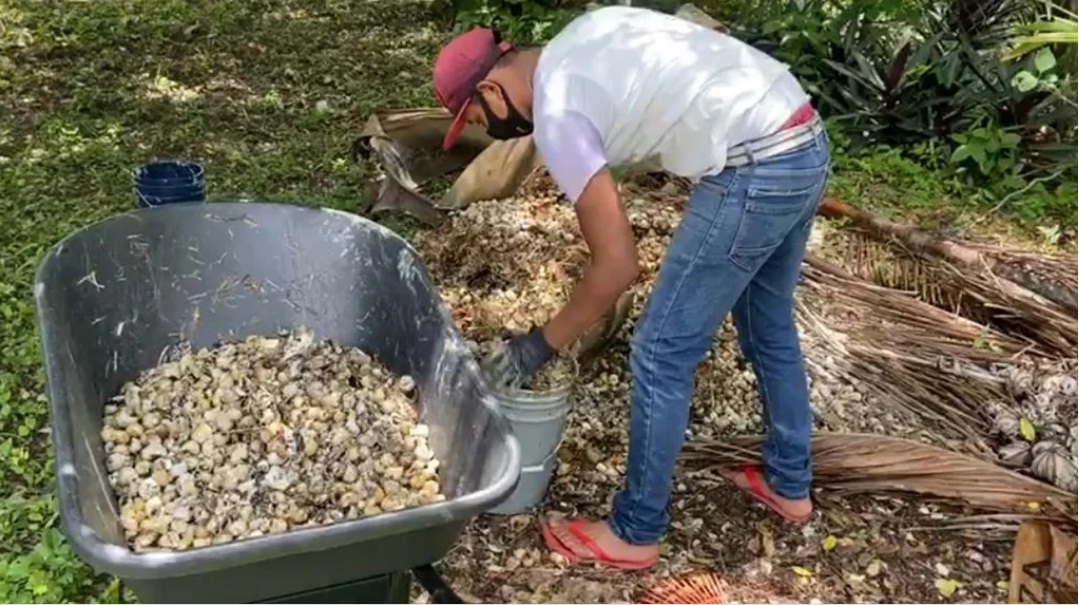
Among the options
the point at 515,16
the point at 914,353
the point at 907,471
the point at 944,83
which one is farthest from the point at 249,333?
the point at 515,16

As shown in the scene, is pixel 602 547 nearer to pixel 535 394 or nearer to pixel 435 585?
pixel 535 394

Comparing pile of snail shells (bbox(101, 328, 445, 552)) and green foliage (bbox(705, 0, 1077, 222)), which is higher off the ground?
pile of snail shells (bbox(101, 328, 445, 552))

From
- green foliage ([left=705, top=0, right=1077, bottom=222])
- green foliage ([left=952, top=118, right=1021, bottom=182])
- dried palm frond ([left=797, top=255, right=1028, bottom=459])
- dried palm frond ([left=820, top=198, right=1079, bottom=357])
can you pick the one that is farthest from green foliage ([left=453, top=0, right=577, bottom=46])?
dried palm frond ([left=797, top=255, right=1028, bottom=459])

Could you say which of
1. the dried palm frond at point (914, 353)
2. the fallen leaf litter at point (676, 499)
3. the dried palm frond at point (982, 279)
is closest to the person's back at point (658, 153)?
the fallen leaf litter at point (676, 499)

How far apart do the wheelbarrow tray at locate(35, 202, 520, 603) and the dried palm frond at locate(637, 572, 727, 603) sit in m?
0.64

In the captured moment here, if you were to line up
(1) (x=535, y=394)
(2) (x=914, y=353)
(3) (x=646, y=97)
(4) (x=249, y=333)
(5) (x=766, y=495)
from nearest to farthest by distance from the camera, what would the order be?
(3) (x=646, y=97), (1) (x=535, y=394), (4) (x=249, y=333), (5) (x=766, y=495), (2) (x=914, y=353)

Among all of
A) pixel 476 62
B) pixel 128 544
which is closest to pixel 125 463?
pixel 128 544

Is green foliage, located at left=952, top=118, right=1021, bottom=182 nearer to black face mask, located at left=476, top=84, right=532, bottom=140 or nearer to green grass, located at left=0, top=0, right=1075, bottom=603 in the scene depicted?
green grass, located at left=0, top=0, right=1075, bottom=603

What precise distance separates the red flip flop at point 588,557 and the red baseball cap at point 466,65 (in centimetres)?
104

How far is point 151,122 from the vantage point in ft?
15.9

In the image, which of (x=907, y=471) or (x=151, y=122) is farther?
(x=151, y=122)

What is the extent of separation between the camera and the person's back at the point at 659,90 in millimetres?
2031

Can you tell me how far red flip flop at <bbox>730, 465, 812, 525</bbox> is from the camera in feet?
8.97

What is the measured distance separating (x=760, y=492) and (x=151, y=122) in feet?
10.8
